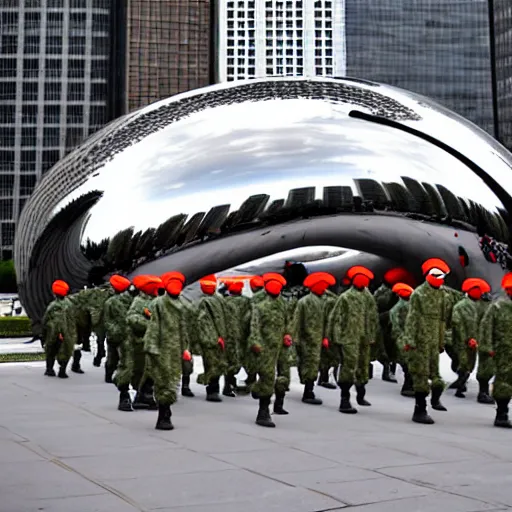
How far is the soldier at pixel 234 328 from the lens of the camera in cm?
823

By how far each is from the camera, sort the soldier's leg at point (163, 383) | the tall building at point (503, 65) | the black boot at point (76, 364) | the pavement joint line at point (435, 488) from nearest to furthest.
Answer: the pavement joint line at point (435, 488) → the soldier's leg at point (163, 383) → the black boot at point (76, 364) → the tall building at point (503, 65)

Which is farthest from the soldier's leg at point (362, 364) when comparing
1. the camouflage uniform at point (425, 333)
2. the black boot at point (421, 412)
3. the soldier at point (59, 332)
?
the soldier at point (59, 332)

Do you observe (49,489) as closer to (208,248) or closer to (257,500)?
(257,500)

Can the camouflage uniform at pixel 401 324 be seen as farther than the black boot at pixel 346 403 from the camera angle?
Yes

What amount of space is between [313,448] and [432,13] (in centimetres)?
9916

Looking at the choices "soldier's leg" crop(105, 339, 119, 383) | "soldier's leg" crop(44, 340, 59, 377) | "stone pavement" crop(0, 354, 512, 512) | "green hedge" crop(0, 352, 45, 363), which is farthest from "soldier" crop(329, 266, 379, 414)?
"green hedge" crop(0, 352, 45, 363)

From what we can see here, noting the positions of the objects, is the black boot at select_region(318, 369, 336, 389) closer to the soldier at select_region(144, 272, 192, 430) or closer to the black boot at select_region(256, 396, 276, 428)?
the black boot at select_region(256, 396, 276, 428)

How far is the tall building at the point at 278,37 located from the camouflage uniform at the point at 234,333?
4004 inches

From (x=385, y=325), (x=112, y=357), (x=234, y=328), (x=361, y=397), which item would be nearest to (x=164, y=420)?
(x=361, y=397)

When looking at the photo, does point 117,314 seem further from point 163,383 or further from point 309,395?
point 163,383

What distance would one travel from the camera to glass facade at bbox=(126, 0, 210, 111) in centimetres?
8525

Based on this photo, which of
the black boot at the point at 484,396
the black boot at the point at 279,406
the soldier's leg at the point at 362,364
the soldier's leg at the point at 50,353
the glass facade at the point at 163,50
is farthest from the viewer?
the glass facade at the point at 163,50

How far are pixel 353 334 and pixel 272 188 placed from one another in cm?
174

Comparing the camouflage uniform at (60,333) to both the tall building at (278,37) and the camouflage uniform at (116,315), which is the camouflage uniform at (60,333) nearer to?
the camouflage uniform at (116,315)
